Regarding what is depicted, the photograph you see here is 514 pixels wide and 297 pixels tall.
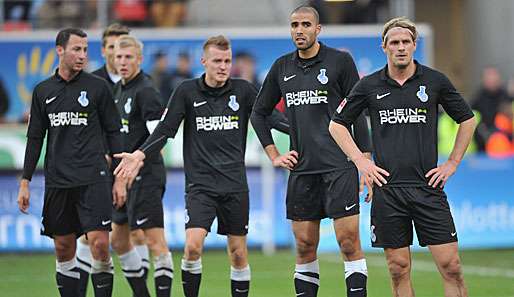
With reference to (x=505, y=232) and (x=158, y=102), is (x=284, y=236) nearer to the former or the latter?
(x=505, y=232)

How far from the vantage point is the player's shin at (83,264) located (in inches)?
463

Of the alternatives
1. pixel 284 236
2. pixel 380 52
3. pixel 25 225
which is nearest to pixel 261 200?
pixel 284 236

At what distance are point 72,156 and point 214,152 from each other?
1270 mm

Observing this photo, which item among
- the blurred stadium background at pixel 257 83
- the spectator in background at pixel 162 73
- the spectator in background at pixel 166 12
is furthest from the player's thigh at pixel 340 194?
the spectator in background at pixel 166 12

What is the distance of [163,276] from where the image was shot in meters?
11.6

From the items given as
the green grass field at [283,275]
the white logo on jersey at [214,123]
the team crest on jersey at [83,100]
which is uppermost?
the team crest on jersey at [83,100]

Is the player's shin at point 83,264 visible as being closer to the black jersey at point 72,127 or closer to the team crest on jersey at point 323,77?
the black jersey at point 72,127

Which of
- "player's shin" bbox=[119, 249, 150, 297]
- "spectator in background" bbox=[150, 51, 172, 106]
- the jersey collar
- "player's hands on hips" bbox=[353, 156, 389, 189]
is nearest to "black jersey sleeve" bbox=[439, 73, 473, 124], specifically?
"player's hands on hips" bbox=[353, 156, 389, 189]

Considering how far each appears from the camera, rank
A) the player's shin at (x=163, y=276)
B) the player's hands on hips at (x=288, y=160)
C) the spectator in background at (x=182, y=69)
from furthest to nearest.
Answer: the spectator in background at (x=182, y=69) → the player's shin at (x=163, y=276) → the player's hands on hips at (x=288, y=160)

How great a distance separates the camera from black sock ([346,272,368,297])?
33.5 ft

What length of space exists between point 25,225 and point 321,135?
9.34 metres

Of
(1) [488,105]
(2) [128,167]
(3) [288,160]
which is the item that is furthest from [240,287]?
(1) [488,105]

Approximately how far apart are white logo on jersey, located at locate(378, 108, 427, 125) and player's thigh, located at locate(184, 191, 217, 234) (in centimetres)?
225

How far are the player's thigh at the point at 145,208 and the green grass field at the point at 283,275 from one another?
1.63 m
